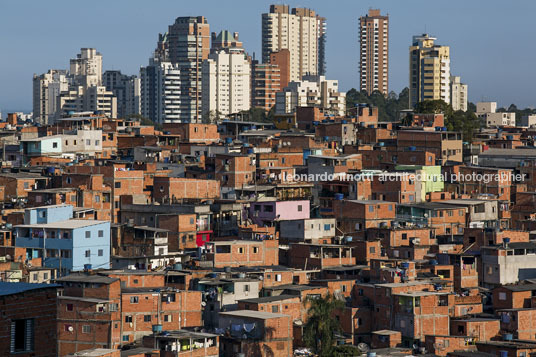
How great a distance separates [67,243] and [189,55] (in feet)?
274

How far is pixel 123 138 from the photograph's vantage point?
48531 mm

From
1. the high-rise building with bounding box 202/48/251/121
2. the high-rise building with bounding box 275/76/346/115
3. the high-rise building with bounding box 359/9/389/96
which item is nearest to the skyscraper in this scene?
the high-rise building with bounding box 202/48/251/121

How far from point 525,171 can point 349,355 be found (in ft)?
68.3

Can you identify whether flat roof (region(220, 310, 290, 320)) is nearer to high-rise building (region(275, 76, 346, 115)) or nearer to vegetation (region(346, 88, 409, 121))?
high-rise building (region(275, 76, 346, 115))

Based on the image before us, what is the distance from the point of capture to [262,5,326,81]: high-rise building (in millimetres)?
121062

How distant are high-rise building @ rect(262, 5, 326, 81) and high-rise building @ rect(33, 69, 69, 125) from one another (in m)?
19.3

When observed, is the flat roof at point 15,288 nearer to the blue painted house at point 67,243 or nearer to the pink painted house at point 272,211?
the blue painted house at point 67,243

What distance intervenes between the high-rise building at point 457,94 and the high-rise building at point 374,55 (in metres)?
23.7

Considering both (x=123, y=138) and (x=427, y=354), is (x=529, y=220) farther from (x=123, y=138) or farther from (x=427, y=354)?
(x=123, y=138)

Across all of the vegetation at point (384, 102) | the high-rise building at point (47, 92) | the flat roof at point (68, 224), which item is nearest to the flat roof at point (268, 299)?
the flat roof at point (68, 224)

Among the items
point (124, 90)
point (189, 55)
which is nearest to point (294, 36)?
point (189, 55)

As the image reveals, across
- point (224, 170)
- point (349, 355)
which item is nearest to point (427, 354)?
point (349, 355)

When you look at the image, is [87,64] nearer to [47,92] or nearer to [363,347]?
[47,92]

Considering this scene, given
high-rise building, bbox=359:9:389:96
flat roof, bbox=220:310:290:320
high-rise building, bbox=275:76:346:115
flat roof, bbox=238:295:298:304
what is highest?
high-rise building, bbox=359:9:389:96
